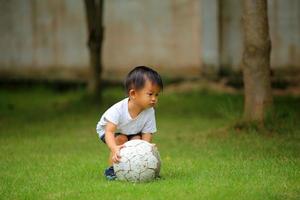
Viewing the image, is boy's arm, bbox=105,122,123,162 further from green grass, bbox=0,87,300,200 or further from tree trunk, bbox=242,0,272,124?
tree trunk, bbox=242,0,272,124

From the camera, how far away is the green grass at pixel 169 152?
6.45m

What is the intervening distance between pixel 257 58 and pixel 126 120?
349cm

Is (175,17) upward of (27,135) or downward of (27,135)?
upward

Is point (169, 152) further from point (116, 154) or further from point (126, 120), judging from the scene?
point (116, 154)

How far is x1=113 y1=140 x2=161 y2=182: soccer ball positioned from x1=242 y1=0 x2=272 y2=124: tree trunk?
3.54 m

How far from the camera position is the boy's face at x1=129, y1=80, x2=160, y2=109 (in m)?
6.92

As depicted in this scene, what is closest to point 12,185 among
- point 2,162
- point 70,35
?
Result: point 2,162

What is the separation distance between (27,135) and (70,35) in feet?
21.1

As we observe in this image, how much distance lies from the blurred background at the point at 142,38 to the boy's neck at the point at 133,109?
8.51 metres

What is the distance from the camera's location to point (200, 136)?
406 inches

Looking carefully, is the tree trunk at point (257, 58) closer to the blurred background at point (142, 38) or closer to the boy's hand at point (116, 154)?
the boy's hand at point (116, 154)

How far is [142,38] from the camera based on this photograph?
644 inches

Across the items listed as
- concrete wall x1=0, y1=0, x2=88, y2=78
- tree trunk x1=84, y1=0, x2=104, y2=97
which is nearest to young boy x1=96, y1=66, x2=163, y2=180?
tree trunk x1=84, y1=0, x2=104, y2=97

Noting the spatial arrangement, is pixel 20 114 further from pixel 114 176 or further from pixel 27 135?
pixel 114 176
